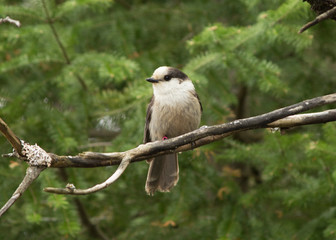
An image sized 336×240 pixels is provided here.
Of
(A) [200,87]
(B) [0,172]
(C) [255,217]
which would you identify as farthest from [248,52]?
(B) [0,172]

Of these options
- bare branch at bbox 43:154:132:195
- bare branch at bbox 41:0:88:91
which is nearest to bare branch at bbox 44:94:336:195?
bare branch at bbox 43:154:132:195

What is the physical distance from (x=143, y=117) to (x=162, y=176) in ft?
1.59

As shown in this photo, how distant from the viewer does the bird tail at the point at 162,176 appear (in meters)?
3.66

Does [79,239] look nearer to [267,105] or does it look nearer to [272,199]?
[272,199]

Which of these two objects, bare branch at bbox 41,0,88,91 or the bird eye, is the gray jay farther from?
bare branch at bbox 41,0,88,91

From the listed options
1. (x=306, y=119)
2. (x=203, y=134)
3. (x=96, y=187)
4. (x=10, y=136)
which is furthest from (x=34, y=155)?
(x=306, y=119)

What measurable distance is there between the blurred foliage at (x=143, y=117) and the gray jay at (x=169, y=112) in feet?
0.32

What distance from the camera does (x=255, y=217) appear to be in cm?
399

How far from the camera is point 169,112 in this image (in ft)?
12.1

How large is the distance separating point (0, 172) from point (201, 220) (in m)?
1.78

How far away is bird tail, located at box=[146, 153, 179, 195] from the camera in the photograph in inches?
144

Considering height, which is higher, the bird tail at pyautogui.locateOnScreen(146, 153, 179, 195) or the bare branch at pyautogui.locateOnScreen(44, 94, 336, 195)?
the bare branch at pyautogui.locateOnScreen(44, 94, 336, 195)

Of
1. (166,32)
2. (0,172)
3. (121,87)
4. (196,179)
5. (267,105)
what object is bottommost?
(196,179)

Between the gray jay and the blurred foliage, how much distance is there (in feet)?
0.32
